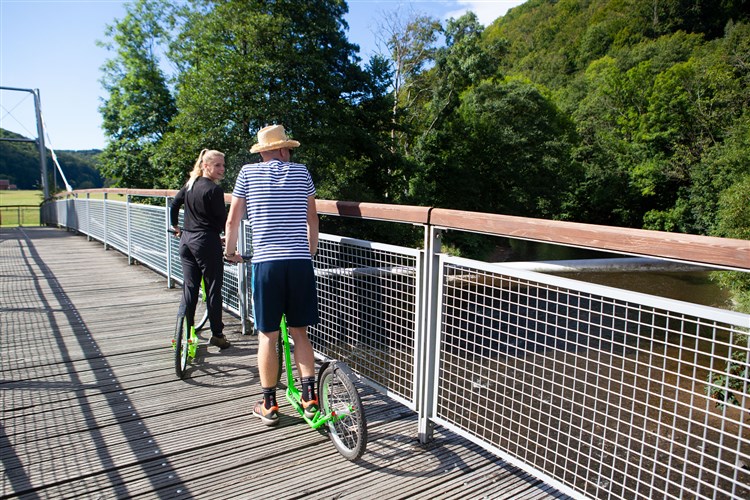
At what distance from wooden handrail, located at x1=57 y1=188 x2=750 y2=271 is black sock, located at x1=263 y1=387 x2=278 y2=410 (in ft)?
3.67

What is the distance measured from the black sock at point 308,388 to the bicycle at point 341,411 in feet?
0.11

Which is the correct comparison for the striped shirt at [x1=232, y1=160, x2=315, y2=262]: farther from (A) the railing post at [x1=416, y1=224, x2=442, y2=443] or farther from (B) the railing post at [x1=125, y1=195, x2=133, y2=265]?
(B) the railing post at [x1=125, y1=195, x2=133, y2=265]

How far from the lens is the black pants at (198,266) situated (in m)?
3.62

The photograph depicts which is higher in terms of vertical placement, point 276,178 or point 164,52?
point 164,52

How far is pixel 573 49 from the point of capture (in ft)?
216

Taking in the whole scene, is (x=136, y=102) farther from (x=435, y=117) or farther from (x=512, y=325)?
(x=512, y=325)

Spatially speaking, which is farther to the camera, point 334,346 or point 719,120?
point 719,120

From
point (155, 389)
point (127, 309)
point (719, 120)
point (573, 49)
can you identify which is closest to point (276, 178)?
point (155, 389)

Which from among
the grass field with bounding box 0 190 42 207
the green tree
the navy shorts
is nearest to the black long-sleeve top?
the navy shorts

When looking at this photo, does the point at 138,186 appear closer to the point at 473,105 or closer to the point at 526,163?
the point at 473,105

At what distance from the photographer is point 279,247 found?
8.48 feet

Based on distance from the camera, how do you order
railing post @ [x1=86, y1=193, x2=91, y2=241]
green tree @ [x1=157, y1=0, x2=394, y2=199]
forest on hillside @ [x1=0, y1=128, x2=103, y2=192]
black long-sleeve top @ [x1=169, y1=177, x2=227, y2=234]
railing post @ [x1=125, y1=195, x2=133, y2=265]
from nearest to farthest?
black long-sleeve top @ [x1=169, y1=177, x2=227, y2=234] < railing post @ [x1=125, y1=195, x2=133, y2=265] < railing post @ [x1=86, y1=193, x2=91, y2=241] < green tree @ [x1=157, y1=0, x2=394, y2=199] < forest on hillside @ [x1=0, y1=128, x2=103, y2=192]

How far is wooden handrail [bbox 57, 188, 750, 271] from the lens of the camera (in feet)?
4.70

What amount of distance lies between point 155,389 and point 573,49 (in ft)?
240
